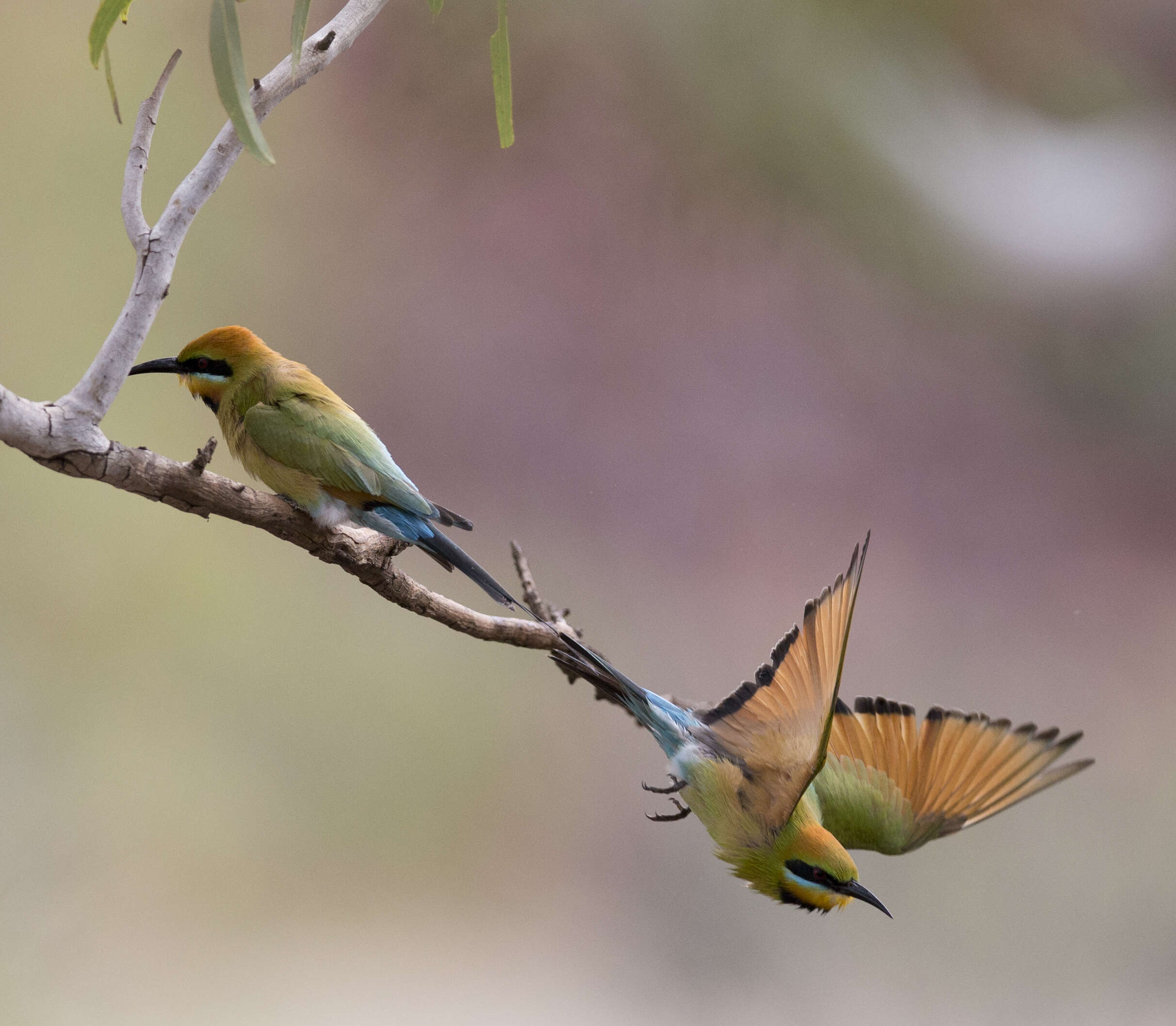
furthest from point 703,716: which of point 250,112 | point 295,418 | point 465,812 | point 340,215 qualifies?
point 340,215

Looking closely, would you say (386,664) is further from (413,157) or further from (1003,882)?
(1003,882)

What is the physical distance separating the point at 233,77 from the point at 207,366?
0.36 meters

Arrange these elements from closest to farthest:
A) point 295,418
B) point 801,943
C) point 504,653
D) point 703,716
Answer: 1. point 295,418
2. point 703,716
3. point 801,943
4. point 504,653

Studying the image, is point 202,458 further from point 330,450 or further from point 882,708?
point 882,708

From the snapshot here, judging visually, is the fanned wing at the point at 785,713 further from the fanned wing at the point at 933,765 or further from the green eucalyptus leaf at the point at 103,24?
the green eucalyptus leaf at the point at 103,24

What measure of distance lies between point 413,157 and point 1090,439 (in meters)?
1.79

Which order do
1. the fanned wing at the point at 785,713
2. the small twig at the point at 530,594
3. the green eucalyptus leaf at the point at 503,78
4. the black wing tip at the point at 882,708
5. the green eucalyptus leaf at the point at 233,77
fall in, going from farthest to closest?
the black wing tip at the point at 882,708
the small twig at the point at 530,594
the fanned wing at the point at 785,713
the green eucalyptus leaf at the point at 503,78
the green eucalyptus leaf at the point at 233,77

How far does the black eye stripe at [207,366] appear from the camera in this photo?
1.16 m

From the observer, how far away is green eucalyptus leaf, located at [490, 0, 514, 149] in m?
1.09

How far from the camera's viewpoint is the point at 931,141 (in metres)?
2.50

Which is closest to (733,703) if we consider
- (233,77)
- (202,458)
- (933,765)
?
(933,765)

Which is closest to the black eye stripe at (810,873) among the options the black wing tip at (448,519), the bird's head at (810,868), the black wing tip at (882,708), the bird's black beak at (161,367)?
the bird's head at (810,868)

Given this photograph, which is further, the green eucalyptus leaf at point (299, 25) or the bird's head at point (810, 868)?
the bird's head at point (810, 868)

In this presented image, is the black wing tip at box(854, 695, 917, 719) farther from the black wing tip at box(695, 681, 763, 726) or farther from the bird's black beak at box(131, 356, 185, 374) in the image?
the bird's black beak at box(131, 356, 185, 374)
